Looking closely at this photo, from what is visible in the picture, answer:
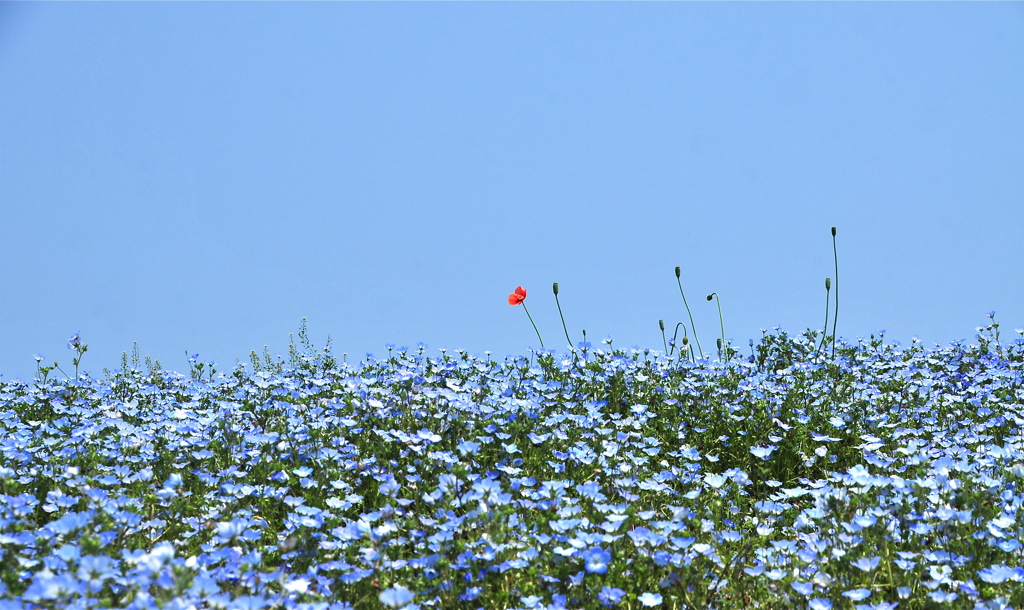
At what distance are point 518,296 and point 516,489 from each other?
3726 millimetres

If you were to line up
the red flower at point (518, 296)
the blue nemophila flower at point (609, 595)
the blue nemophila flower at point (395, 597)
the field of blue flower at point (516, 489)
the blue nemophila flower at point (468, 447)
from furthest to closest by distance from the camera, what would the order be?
the red flower at point (518, 296) → the blue nemophila flower at point (468, 447) → the field of blue flower at point (516, 489) → the blue nemophila flower at point (609, 595) → the blue nemophila flower at point (395, 597)

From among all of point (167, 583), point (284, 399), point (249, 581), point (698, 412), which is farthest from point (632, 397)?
point (167, 583)

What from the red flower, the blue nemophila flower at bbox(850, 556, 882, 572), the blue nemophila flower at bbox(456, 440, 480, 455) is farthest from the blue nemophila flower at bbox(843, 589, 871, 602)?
the red flower

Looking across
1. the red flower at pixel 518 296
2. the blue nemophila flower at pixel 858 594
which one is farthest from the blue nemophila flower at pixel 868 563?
the red flower at pixel 518 296

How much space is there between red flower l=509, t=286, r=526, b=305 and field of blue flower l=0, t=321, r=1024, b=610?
121 cm

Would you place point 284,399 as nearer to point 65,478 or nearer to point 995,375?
point 65,478

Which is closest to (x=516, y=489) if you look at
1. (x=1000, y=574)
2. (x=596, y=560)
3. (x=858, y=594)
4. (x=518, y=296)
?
(x=596, y=560)

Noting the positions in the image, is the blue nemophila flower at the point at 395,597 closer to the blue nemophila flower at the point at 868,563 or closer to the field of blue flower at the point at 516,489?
the field of blue flower at the point at 516,489

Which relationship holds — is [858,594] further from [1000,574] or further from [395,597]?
[395,597]

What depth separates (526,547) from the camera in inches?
133

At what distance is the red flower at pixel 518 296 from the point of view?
7.42m

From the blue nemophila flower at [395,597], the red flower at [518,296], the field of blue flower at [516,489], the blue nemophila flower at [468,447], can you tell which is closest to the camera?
the blue nemophila flower at [395,597]

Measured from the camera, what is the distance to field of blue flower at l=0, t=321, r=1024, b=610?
314 centimetres

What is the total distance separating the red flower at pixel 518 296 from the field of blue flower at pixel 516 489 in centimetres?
121
